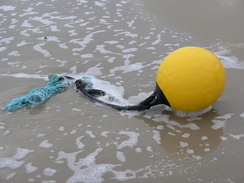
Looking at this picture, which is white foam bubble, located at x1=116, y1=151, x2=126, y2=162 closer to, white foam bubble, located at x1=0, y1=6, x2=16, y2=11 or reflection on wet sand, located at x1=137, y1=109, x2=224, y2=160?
reflection on wet sand, located at x1=137, y1=109, x2=224, y2=160

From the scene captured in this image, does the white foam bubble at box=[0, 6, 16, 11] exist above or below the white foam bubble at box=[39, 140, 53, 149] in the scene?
below

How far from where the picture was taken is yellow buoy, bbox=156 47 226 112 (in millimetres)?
3348

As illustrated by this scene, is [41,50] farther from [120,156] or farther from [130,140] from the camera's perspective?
[120,156]

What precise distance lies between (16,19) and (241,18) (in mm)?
4478

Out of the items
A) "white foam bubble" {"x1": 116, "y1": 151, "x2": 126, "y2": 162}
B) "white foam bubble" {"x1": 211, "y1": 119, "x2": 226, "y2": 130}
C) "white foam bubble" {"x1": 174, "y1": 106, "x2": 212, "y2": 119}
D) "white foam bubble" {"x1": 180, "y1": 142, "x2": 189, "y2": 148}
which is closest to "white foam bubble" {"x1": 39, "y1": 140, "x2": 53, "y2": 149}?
"white foam bubble" {"x1": 116, "y1": 151, "x2": 126, "y2": 162}

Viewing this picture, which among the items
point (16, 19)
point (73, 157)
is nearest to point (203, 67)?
point (73, 157)

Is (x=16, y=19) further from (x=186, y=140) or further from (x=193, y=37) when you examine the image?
(x=186, y=140)

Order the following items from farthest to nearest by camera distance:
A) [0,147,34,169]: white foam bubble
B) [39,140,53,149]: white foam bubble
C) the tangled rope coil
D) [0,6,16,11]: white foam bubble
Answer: [0,6,16,11]: white foam bubble
the tangled rope coil
[39,140,53,149]: white foam bubble
[0,147,34,169]: white foam bubble

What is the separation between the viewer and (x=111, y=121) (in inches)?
145

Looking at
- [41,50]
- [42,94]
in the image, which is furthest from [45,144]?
[41,50]

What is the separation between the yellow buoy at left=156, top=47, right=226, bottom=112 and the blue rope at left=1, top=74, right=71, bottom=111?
1.46 m

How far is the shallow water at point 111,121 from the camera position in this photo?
298 cm

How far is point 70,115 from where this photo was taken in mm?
3834

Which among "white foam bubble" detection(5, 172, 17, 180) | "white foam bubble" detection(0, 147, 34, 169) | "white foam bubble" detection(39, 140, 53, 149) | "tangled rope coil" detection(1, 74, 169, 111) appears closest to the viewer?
"white foam bubble" detection(5, 172, 17, 180)
